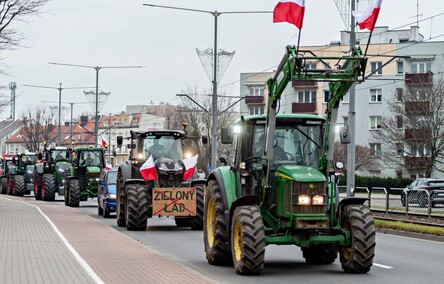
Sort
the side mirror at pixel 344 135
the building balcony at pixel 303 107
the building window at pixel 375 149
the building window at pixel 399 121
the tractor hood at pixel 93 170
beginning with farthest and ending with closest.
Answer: the building balcony at pixel 303 107
the building window at pixel 375 149
the building window at pixel 399 121
the tractor hood at pixel 93 170
the side mirror at pixel 344 135

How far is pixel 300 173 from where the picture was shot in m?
14.6

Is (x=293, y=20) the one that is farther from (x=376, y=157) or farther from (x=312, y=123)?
(x=376, y=157)

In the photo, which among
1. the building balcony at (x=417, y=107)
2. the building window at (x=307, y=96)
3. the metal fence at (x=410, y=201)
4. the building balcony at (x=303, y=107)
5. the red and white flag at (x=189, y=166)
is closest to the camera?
the red and white flag at (x=189, y=166)

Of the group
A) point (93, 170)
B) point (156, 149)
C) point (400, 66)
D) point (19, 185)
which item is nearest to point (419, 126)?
point (400, 66)

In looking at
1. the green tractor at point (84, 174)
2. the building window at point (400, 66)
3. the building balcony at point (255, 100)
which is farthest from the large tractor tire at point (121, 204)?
the building balcony at point (255, 100)

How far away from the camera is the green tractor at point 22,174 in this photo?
5688 centimetres

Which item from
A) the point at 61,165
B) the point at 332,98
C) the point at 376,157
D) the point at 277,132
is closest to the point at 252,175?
the point at 277,132

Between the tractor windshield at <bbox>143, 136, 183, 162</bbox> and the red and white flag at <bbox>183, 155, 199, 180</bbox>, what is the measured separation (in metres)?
0.90

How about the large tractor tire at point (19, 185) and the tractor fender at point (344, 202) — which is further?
the large tractor tire at point (19, 185)

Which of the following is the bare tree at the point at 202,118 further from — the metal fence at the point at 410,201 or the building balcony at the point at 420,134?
the metal fence at the point at 410,201

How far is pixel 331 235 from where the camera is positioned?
14789 millimetres

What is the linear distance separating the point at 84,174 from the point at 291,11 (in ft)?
97.8

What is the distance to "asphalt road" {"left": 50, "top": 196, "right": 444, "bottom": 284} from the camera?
14.2 meters

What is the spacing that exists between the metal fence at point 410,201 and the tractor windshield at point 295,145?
13.0 metres
